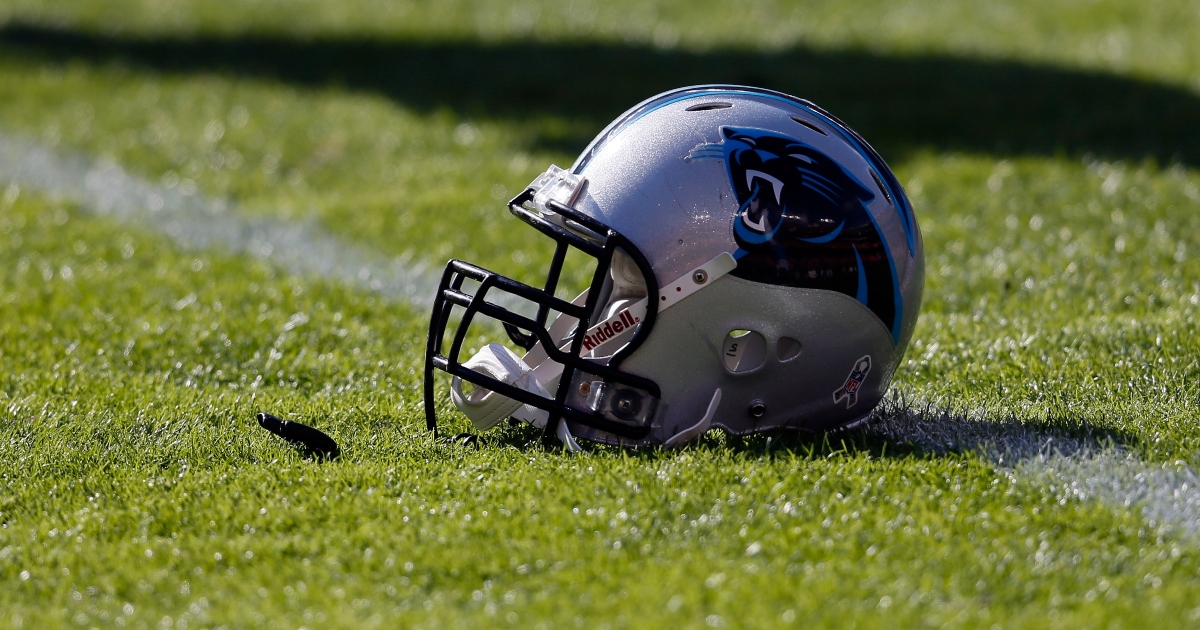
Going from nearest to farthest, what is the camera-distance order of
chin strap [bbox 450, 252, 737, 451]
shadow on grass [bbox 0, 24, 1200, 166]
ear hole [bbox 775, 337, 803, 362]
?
1. chin strap [bbox 450, 252, 737, 451]
2. ear hole [bbox 775, 337, 803, 362]
3. shadow on grass [bbox 0, 24, 1200, 166]

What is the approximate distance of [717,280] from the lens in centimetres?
332

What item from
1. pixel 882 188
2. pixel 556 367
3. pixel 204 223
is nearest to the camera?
pixel 882 188

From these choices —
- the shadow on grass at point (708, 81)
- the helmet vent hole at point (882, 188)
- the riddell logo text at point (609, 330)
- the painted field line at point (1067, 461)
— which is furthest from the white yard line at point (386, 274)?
the shadow on grass at point (708, 81)

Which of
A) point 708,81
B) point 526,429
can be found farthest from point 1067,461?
point 708,81

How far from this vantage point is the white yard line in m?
3.10

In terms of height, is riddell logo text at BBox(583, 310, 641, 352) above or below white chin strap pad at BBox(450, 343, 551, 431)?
above

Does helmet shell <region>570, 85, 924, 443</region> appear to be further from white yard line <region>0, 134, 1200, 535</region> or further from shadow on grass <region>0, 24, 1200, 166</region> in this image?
shadow on grass <region>0, 24, 1200, 166</region>

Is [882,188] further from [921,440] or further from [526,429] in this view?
[526,429]

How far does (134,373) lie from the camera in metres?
4.59

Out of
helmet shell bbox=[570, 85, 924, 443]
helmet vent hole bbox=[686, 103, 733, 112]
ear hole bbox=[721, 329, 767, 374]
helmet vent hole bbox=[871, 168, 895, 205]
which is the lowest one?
ear hole bbox=[721, 329, 767, 374]

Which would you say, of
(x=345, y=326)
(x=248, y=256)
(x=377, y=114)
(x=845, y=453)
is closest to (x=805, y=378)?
(x=845, y=453)

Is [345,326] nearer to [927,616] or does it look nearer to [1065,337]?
[1065,337]

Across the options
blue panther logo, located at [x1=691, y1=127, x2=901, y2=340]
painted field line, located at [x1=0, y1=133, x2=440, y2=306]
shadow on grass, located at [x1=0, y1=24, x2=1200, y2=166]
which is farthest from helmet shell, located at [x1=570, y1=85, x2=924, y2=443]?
shadow on grass, located at [x1=0, y1=24, x2=1200, y2=166]

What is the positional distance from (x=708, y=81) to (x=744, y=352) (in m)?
5.80
